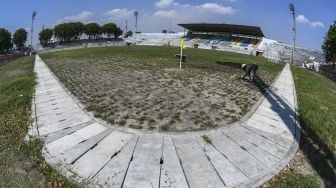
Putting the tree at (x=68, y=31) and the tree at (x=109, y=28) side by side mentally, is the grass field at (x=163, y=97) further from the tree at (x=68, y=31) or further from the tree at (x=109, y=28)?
the tree at (x=109, y=28)

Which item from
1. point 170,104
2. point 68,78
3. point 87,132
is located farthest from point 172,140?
point 68,78

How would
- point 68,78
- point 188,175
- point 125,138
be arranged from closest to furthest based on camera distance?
point 188,175 < point 125,138 < point 68,78

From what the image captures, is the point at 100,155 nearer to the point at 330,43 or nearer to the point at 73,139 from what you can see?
the point at 73,139

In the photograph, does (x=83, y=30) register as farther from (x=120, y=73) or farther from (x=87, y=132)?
(x=87, y=132)

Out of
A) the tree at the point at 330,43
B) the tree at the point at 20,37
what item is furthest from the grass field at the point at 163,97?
the tree at the point at 20,37

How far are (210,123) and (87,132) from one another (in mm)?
4423

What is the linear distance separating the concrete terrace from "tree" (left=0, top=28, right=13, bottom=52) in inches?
3745

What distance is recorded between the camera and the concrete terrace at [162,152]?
7.87 meters

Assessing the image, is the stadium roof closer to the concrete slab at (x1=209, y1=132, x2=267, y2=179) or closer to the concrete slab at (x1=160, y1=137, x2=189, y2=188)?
the concrete slab at (x1=209, y1=132, x2=267, y2=179)

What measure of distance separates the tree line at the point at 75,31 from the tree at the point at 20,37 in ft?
19.0

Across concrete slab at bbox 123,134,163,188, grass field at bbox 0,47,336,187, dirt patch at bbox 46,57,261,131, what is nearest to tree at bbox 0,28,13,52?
dirt patch at bbox 46,57,261,131

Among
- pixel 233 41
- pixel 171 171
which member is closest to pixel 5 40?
pixel 233 41

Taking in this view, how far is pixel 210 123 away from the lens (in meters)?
11.8

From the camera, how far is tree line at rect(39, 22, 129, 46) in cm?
10562
